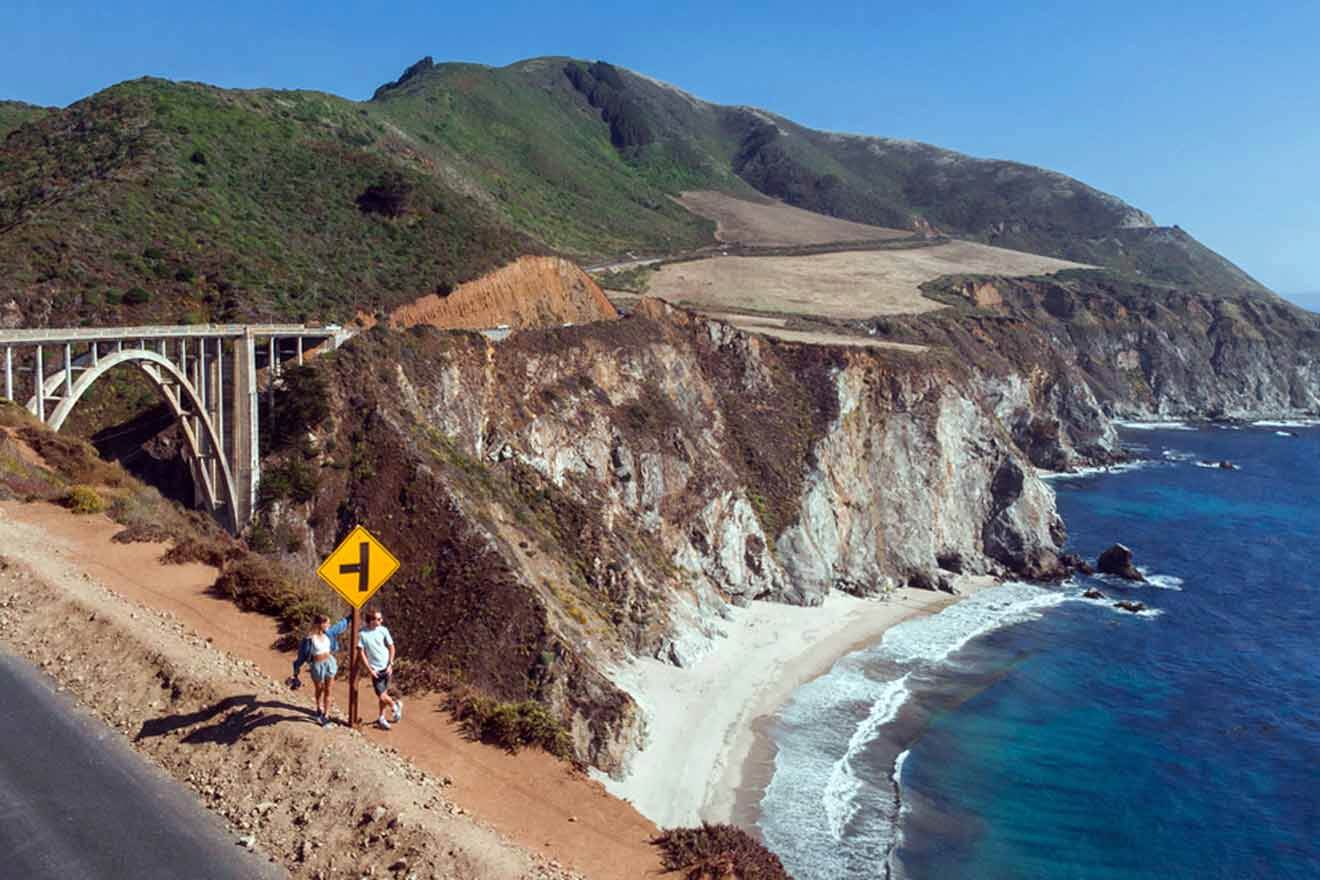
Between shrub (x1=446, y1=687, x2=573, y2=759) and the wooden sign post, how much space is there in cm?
181

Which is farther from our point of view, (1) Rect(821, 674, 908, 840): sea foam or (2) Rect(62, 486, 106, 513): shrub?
(1) Rect(821, 674, 908, 840): sea foam

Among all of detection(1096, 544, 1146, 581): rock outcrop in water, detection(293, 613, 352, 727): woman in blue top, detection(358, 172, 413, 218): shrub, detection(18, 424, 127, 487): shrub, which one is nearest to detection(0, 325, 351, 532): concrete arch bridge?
detection(18, 424, 127, 487): shrub

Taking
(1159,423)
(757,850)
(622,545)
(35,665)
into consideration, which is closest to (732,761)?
(622,545)

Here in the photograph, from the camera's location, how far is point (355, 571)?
530 inches

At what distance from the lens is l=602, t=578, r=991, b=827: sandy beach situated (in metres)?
30.3

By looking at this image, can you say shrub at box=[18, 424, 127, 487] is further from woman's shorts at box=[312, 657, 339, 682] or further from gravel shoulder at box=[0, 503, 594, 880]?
woman's shorts at box=[312, 657, 339, 682]

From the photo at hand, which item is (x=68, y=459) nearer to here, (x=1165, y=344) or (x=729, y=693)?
(x=729, y=693)

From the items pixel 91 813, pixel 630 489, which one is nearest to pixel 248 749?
pixel 91 813

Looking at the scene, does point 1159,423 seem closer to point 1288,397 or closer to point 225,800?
point 1288,397

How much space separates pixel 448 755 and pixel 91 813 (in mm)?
4407

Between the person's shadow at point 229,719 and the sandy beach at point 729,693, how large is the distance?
604 inches

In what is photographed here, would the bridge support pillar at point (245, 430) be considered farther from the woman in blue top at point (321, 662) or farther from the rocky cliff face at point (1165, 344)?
the rocky cliff face at point (1165, 344)

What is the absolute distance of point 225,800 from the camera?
11680mm

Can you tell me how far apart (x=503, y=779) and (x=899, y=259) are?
138020 mm
